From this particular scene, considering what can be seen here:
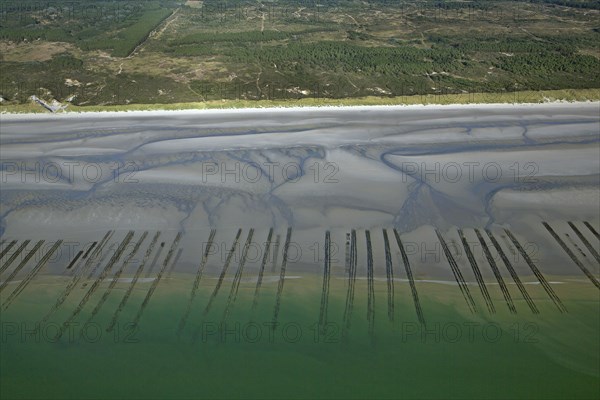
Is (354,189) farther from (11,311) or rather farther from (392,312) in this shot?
(11,311)

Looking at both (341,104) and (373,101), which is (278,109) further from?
(373,101)

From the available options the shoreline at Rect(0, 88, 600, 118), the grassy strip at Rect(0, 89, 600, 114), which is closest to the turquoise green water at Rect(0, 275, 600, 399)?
the shoreline at Rect(0, 88, 600, 118)

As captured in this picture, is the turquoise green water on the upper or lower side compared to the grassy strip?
lower

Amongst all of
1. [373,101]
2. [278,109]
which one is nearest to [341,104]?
[373,101]

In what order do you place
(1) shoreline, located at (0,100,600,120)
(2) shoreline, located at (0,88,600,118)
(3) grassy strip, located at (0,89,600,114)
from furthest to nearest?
(3) grassy strip, located at (0,89,600,114)
(2) shoreline, located at (0,88,600,118)
(1) shoreline, located at (0,100,600,120)

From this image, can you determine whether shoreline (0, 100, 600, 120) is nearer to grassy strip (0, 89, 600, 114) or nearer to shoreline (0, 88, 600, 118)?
shoreline (0, 88, 600, 118)

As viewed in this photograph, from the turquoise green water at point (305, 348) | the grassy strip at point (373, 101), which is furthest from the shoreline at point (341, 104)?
the turquoise green water at point (305, 348)

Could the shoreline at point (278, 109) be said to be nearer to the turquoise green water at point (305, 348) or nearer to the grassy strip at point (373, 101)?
the grassy strip at point (373, 101)
